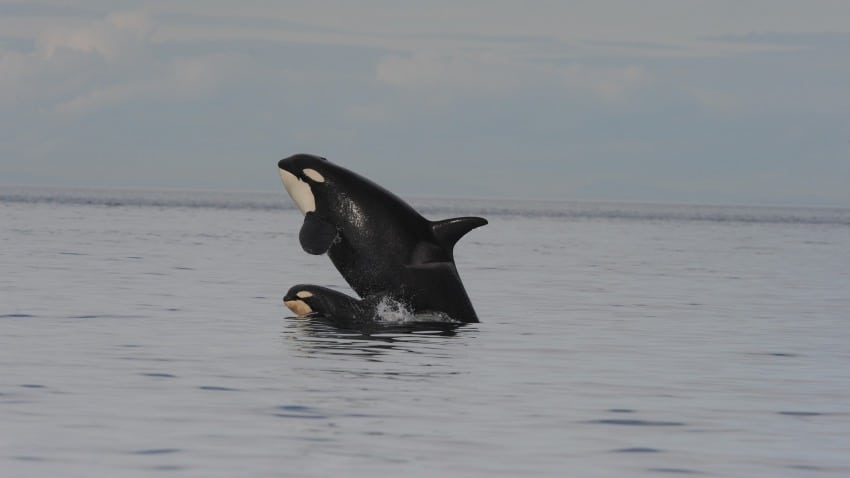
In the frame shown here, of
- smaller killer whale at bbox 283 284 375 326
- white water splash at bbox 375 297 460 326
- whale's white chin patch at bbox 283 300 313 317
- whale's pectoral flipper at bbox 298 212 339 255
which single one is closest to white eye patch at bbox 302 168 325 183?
whale's pectoral flipper at bbox 298 212 339 255

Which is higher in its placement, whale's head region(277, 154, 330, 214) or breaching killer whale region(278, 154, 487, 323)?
whale's head region(277, 154, 330, 214)

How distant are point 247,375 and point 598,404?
357cm

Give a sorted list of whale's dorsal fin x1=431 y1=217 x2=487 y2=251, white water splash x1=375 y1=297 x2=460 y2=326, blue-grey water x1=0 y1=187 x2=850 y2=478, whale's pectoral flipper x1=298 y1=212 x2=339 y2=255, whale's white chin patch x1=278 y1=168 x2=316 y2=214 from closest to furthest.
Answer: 1. blue-grey water x1=0 y1=187 x2=850 y2=478
2. whale's pectoral flipper x1=298 y1=212 x2=339 y2=255
3. whale's dorsal fin x1=431 y1=217 x2=487 y2=251
4. white water splash x1=375 y1=297 x2=460 y2=326
5. whale's white chin patch x1=278 y1=168 x2=316 y2=214

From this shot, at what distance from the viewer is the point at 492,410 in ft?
40.4

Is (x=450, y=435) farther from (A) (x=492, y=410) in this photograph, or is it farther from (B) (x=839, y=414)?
(B) (x=839, y=414)

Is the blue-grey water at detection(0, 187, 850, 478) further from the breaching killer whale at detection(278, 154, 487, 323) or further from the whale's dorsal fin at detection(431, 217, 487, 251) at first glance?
the whale's dorsal fin at detection(431, 217, 487, 251)

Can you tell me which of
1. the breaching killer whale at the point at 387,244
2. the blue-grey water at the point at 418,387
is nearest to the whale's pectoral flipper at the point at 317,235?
the breaching killer whale at the point at 387,244

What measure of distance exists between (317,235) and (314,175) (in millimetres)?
1162

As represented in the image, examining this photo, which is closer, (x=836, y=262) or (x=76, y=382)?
(x=76, y=382)

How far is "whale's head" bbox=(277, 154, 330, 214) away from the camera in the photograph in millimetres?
19906

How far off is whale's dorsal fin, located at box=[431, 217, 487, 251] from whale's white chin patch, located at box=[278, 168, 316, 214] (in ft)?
5.95

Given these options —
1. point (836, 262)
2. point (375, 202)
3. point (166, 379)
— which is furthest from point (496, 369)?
point (836, 262)

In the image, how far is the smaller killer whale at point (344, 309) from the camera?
19250mm

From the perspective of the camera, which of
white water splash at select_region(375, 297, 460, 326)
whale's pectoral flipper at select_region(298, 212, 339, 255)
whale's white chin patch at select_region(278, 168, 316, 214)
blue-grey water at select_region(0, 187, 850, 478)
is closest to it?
blue-grey water at select_region(0, 187, 850, 478)
